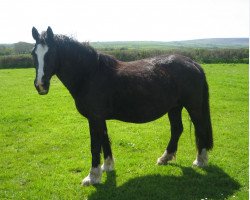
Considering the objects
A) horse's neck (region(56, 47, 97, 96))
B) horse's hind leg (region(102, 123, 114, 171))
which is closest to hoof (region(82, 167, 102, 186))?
horse's hind leg (region(102, 123, 114, 171))

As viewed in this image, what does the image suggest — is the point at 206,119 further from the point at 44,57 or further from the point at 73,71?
the point at 44,57

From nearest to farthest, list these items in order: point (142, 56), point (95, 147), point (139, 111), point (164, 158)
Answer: point (95, 147) < point (139, 111) < point (164, 158) < point (142, 56)

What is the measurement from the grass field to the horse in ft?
1.28

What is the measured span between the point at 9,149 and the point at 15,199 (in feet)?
9.55

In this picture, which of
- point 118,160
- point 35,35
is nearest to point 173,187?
point 118,160

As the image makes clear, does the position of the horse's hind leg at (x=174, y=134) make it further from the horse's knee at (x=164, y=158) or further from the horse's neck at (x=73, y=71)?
the horse's neck at (x=73, y=71)

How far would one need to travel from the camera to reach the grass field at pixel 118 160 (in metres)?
5.51

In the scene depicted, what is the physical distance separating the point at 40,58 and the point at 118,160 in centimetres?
321

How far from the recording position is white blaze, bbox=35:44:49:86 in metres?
4.71

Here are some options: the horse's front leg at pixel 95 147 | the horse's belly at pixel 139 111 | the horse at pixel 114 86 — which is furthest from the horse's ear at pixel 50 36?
the horse's belly at pixel 139 111

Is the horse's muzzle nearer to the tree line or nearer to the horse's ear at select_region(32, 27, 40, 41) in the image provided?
the horse's ear at select_region(32, 27, 40, 41)

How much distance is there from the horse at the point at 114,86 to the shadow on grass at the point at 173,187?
0.41m

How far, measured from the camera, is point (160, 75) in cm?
599

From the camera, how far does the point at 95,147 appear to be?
5.68 meters
